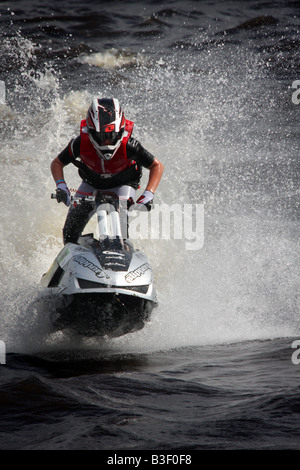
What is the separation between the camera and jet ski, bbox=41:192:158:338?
16.9 ft

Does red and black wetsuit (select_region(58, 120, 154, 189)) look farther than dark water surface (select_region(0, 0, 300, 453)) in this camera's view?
Yes

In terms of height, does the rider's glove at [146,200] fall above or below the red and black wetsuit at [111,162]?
below

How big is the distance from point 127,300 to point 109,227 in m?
0.90

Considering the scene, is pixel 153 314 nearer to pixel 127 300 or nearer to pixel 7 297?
pixel 127 300

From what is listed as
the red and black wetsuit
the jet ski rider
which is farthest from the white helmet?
the red and black wetsuit

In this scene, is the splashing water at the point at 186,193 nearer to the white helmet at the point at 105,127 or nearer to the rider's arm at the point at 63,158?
the rider's arm at the point at 63,158

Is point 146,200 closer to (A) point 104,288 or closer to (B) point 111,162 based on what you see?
(B) point 111,162

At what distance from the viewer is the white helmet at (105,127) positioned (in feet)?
18.6

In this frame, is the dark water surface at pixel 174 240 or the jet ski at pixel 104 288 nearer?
the dark water surface at pixel 174 240

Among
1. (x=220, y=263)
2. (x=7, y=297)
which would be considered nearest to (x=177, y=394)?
(x=7, y=297)

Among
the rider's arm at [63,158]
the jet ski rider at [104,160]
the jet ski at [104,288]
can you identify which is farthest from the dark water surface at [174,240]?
the rider's arm at [63,158]

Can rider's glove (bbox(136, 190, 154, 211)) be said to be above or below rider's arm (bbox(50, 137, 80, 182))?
below

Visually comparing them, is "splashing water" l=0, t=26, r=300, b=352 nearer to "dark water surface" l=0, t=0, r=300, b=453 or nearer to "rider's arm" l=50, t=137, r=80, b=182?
"dark water surface" l=0, t=0, r=300, b=453

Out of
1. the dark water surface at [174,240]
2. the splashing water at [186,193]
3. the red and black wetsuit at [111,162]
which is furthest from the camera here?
the splashing water at [186,193]
